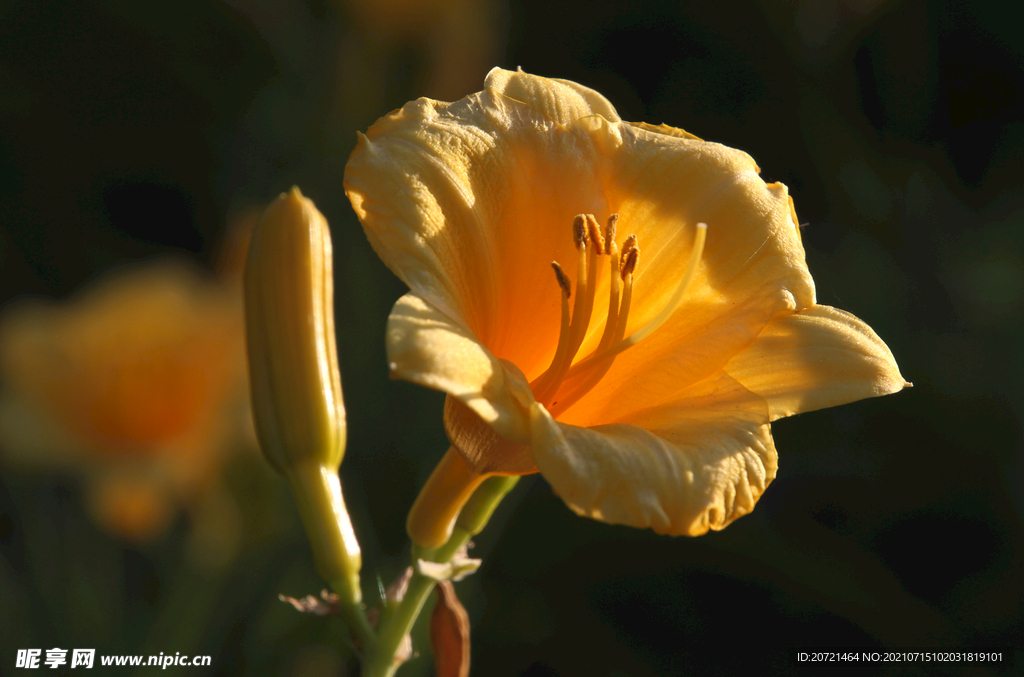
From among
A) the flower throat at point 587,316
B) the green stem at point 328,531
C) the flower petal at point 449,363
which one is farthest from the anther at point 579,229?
the green stem at point 328,531

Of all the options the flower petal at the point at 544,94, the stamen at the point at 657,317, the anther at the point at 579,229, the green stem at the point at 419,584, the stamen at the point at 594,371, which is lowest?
the green stem at the point at 419,584

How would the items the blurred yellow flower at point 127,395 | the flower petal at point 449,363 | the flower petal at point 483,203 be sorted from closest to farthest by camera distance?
the flower petal at point 449,363 → the flower petal at point 483,203 → the blurred yellow flower at point 127,395

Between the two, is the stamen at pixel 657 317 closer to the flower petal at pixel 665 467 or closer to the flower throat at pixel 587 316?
the flower throat at pixel 587 316

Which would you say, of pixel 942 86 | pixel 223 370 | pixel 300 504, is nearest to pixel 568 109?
pixel 300 504

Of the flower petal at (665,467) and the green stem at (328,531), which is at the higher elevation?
the flower petal at (665,467)

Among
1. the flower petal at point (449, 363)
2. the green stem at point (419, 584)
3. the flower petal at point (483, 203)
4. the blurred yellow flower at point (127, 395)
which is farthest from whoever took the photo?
the blurred yellow flower at point (127, 395)

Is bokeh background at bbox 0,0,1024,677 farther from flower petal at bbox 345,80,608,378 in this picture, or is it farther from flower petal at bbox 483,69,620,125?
flower petal at bbox 483,69,620,125

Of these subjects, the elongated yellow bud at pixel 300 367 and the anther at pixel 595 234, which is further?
the anther at pixel 595 234

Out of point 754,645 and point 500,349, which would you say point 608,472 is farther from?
point 754,645
